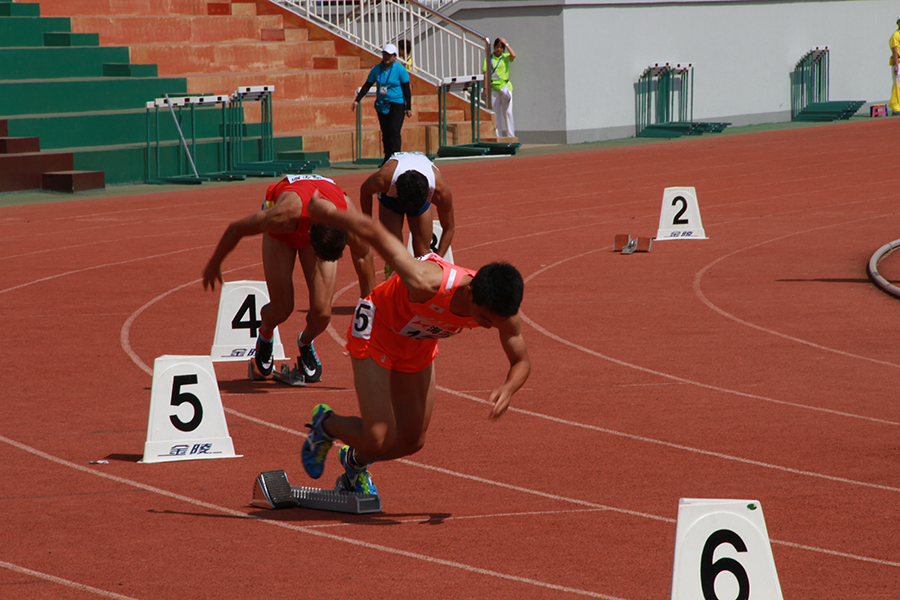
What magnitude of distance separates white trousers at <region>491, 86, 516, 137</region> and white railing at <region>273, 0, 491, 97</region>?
2.91 ft

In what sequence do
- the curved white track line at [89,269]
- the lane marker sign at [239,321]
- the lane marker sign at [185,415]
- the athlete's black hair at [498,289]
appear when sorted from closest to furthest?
the athlete's black hair at [498,289] < the lane marker sign at [185,415] < the lane marker sign at [239,321] < the curved white track line at [89,269]

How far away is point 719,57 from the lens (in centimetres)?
3456

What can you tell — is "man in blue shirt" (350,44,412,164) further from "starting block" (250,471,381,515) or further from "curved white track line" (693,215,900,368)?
"starting block" (250,471,381,515)

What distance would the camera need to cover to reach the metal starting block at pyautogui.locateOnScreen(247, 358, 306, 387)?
314 inches

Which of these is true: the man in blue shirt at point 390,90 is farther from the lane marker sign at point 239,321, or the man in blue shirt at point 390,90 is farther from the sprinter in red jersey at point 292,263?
the sprinter in red jersey at point 292,263

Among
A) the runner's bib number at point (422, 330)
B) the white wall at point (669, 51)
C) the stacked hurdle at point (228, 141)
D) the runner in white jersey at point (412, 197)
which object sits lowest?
the runner's bib number at point (422, 330)

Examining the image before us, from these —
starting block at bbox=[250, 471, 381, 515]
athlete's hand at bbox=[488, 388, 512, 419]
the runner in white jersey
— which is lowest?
starting block at bbox=[250, 471, 381, 515]

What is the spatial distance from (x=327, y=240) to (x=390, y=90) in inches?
589

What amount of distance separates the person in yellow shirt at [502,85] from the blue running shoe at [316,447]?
77.5ft

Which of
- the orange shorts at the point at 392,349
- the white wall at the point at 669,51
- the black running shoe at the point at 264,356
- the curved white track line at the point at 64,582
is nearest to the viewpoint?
the curved white track line at the point at 64,582

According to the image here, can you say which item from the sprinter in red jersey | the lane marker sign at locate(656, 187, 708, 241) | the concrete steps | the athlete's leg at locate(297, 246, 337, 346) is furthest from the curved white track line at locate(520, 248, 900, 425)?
the concrete steps

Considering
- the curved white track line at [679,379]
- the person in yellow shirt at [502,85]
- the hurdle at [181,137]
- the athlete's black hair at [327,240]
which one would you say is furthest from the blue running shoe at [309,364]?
the person in yellow shirt at [502,85]

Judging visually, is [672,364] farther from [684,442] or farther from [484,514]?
[484,514]

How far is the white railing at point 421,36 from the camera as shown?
29250mm
